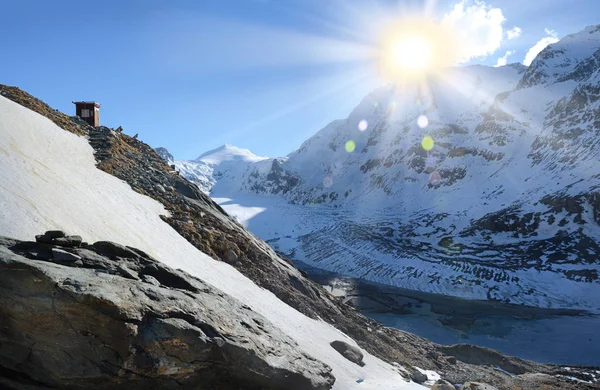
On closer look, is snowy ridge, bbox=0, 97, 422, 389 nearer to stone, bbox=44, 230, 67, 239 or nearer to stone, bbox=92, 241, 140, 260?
stone, bbox=44, 230, 67, 239

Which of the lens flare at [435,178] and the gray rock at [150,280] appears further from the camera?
the lens flare at [435,178]

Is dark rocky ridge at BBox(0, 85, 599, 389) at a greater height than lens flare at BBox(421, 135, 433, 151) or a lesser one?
lesser

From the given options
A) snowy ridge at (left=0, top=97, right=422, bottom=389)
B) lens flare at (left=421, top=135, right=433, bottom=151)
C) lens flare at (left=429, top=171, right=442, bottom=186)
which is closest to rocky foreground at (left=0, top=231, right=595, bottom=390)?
snowy ridge at (left=0, top=97, right=422, bottom=389)

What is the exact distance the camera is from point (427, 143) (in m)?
178

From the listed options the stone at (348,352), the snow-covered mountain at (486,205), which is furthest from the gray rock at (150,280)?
the snow-covered mountain at (486,205)

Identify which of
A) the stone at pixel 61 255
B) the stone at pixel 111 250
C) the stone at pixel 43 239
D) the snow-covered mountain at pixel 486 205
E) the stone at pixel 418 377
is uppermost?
the snow-covered mountain at pixel 486 205

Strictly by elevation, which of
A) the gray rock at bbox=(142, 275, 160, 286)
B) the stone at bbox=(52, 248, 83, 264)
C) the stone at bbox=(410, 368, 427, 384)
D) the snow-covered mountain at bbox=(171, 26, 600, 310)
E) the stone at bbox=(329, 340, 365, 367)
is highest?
the snow-covered mountain at bbox=(171, 26, 600, 310)

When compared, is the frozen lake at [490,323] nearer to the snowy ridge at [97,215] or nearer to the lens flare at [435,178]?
the snowy ridge at [97,215]

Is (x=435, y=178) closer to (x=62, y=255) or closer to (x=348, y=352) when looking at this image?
(x=348, y=352)

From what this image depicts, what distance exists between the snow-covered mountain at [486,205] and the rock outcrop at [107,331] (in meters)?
75.0

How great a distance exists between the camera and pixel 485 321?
185 feet

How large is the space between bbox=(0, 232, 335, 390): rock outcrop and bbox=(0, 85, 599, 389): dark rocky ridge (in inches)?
354

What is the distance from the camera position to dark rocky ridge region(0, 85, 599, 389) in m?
18.0

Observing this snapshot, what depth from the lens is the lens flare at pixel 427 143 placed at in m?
175
